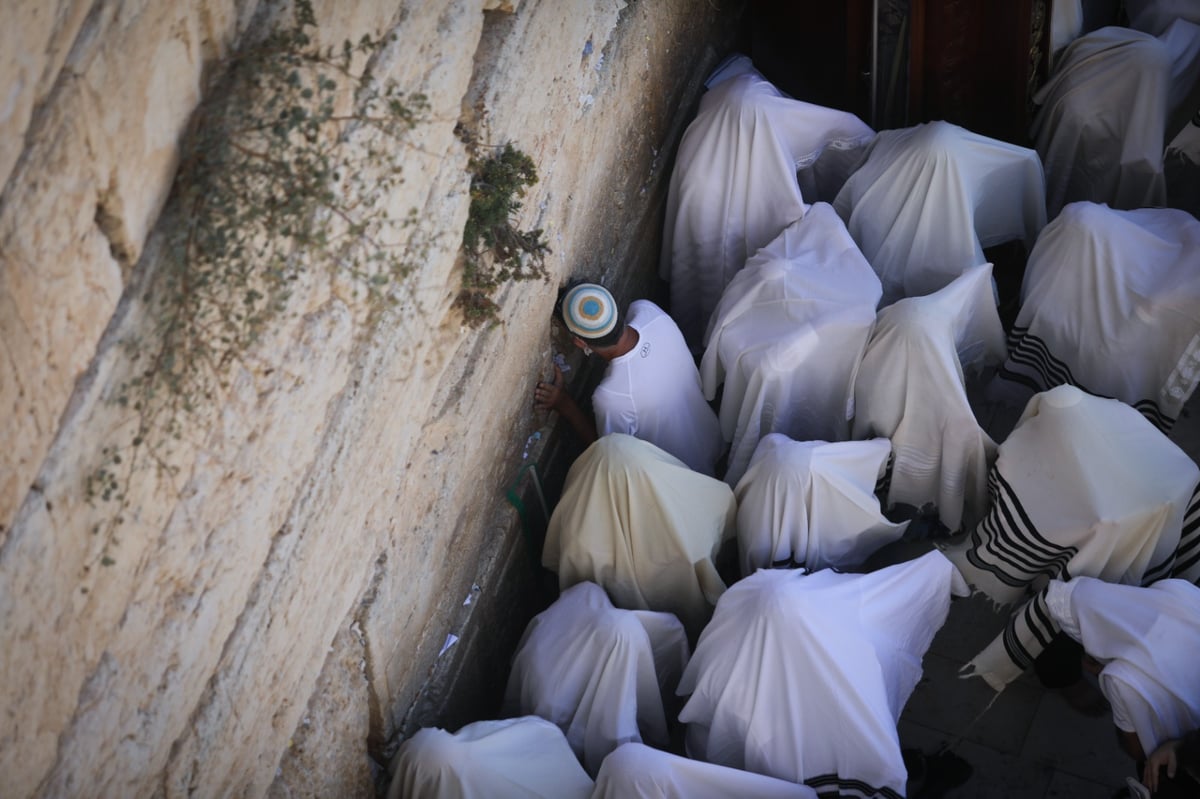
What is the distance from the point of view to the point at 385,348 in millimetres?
3973

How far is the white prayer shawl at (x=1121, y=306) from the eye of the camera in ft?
16.8

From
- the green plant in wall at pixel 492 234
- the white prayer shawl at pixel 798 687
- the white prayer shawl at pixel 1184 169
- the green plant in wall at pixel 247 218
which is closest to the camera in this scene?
the green plant in wall at pixel 247 218

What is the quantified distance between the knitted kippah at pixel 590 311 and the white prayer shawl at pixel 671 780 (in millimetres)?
1757

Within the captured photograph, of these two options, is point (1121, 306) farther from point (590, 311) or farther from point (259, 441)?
point (259, 441)

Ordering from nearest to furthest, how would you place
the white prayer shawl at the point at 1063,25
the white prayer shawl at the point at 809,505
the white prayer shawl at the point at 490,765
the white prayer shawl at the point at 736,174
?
1. the white prayer shawl at the point at 490,765
2. the white prayer shawl at the point at 809,505
3. the white prayer shawl at the point at 736,174
4. the white prayer shawl at the point at 1063,25

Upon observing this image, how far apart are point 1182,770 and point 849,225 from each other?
10.1 feet

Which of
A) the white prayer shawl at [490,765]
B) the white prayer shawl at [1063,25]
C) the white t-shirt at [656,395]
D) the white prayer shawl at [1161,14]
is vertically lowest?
the white prayer shawl at [490,765]

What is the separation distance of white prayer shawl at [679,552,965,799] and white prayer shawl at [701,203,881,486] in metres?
1.11

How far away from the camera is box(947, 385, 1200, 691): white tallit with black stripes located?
4480 millimetres

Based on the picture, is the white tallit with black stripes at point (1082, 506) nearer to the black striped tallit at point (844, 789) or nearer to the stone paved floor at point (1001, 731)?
the stone paved floor at point (1001, 731)

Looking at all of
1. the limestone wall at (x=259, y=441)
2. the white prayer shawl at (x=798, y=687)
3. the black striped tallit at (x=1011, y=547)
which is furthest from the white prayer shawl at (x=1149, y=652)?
the limestone wall at (x=259, y=441)

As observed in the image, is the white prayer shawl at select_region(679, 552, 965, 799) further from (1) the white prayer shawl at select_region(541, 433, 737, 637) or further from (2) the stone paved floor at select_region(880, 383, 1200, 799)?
(2) the stone paved floor at select_region(880, 383, 1200, 799)

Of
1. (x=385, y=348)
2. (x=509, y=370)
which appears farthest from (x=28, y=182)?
(x=509, y=370)

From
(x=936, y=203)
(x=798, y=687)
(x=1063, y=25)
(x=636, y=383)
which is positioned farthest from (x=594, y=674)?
(x=1063, y=25)
